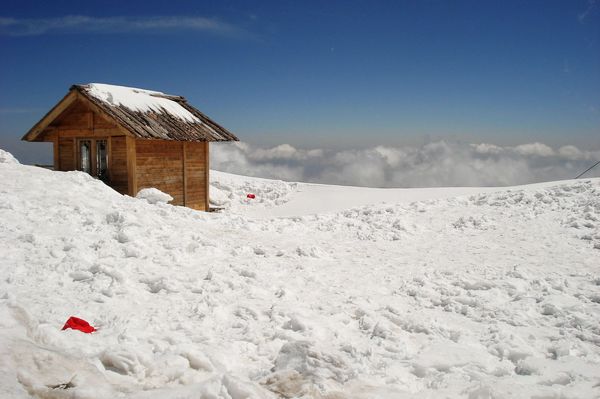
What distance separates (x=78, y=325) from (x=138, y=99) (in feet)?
43.8

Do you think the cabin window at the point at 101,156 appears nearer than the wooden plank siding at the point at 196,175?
Yes

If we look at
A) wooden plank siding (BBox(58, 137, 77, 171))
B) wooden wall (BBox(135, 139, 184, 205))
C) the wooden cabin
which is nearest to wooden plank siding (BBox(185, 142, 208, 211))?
the wooden cabin

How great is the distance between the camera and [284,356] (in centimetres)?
437

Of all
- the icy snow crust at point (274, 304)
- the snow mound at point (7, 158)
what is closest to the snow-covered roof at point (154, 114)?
the snow mound at point (7, 158)

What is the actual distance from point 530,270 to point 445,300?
2792 mm

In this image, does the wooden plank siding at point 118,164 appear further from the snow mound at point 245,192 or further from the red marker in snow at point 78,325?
the red marker in snow at point 78,325

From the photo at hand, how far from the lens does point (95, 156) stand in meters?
15.1

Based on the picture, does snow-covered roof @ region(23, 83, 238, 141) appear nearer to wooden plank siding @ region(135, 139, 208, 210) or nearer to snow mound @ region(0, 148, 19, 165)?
wooden plank siding @ region(135, 139, 208, 210)

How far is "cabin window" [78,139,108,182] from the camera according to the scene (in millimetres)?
14969

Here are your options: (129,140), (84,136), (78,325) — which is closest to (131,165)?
(129,140)

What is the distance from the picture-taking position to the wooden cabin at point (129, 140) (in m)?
14.3

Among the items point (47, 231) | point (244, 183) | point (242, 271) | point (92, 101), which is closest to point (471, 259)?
point (242, 271)

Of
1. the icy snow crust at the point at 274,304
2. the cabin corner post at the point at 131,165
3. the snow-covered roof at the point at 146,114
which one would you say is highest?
the snow-covered roof at the point at 146,114

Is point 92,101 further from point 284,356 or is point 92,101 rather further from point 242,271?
point 284,356
